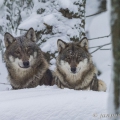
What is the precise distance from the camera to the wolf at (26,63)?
23.0 ft

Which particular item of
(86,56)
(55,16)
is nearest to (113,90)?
(86,56)

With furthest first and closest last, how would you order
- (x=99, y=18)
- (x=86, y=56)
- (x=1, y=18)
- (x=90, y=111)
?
(x=99, y=18), (x=1, y=18), (x=86, y=56), (x=90, y=111)

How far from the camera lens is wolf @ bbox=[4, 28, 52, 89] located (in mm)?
7000

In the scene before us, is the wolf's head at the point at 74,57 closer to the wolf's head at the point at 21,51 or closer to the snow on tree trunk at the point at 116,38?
the wolf's head at the point at 21,51

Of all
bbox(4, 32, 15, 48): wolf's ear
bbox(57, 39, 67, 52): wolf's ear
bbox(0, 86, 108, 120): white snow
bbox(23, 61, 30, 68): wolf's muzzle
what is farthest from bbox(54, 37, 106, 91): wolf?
bbox(0, 86, 108, 120): white snow

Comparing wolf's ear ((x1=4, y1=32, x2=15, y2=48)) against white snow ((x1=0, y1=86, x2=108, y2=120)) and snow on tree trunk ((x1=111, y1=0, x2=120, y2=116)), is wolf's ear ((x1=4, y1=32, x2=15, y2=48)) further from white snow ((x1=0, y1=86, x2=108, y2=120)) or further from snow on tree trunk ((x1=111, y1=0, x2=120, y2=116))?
snow on tree trunk ((x1=111, y1=0, x2=120, y2=116))

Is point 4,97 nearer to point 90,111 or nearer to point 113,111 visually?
point 90,111

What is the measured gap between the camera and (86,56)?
662 cm

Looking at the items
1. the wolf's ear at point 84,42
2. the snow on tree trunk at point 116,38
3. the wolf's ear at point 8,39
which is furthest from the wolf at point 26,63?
the snow on tree trunk at point 116,38

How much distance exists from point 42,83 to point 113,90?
4.91m

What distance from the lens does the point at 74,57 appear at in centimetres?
657

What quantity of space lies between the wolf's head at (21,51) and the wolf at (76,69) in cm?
57

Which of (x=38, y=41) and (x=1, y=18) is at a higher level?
(x=1, y=18)

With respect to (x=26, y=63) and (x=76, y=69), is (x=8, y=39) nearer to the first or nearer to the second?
(x=26, y=63)
